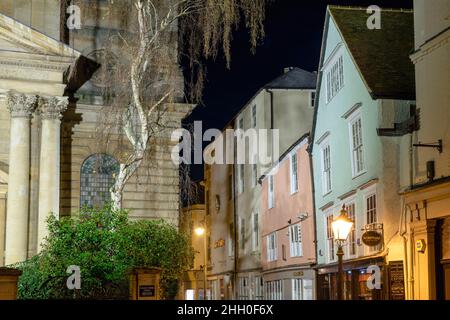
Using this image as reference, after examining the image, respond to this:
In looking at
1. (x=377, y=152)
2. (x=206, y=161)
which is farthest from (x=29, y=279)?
(x=206, y=161)

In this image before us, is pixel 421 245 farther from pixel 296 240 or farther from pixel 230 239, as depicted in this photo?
pixel 230 239

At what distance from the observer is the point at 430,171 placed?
20328 mm

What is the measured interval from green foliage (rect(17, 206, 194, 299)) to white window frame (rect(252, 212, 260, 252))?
66.0 feet

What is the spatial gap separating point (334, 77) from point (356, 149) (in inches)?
150

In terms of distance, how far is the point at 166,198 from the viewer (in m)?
34.6

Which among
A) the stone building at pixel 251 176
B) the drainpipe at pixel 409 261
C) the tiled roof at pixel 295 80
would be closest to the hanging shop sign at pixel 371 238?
the drainpipe at pixel 409 261

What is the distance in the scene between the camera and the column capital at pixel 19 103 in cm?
2975

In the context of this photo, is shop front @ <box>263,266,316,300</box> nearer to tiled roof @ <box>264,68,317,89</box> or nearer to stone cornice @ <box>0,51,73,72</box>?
tiled roof @ <box>264,68,317,89</box>

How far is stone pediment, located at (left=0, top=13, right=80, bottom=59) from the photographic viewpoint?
2970cm

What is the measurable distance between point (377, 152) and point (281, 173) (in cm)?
1258

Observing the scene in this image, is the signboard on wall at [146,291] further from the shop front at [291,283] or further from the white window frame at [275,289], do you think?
the white window frame at [275,289]
